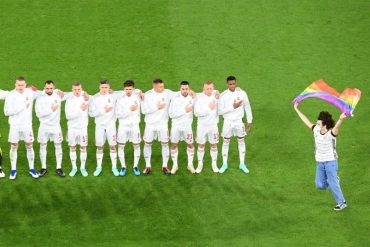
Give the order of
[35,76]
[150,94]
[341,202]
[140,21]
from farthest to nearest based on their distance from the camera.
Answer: [140,21] → [35,76] → [150,94] → [341,202]

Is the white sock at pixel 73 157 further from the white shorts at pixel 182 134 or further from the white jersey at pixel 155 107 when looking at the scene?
the white shorts at pixel 182 134

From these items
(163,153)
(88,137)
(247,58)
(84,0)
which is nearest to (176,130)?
(163,153)

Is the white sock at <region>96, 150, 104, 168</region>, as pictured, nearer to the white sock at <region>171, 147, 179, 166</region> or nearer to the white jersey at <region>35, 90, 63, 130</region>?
the white jersey at <region>35, 90, 63, 130</region>

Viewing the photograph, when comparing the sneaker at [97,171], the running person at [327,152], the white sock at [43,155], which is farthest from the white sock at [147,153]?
the running person at [327,152]

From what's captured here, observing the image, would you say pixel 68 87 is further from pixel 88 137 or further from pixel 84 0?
pixel 84 0

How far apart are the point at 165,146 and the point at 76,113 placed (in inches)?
89.8

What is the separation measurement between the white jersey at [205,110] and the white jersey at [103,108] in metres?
1.95

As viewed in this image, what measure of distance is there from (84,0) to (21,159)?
7.83 metres

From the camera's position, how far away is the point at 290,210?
81.8 feet

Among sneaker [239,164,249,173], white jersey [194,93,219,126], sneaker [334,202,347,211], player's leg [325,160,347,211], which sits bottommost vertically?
sneaker [334,202,347,211]

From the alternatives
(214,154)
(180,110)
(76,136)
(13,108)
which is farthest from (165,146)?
(13,108)

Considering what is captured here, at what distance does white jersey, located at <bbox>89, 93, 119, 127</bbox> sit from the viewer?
26.1 m

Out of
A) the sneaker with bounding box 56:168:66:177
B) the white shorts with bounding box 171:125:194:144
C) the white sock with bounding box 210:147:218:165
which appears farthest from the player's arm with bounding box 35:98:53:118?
the white sock with bounding box 210:147:218:165

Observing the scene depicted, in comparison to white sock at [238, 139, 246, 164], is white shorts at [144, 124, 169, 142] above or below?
above
